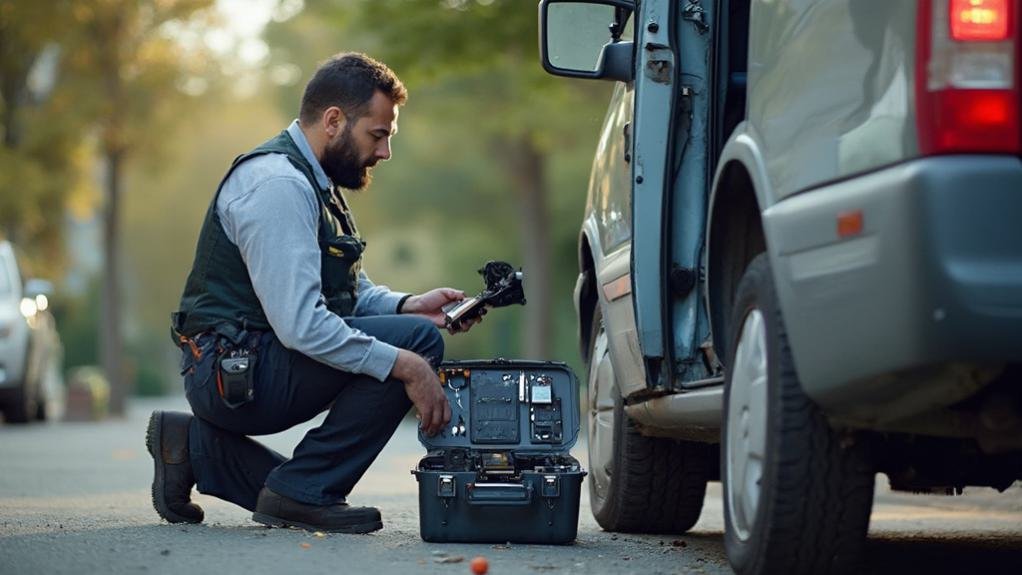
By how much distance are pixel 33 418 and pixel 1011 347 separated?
58.8ft

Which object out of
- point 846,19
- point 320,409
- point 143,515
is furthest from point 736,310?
point 143,515

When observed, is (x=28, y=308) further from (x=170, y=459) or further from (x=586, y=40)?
(x=586, y=40)

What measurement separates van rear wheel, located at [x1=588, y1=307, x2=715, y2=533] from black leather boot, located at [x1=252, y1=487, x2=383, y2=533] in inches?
37.7

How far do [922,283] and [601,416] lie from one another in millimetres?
3483

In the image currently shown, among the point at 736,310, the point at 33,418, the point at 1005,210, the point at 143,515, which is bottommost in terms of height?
the point at 33,418

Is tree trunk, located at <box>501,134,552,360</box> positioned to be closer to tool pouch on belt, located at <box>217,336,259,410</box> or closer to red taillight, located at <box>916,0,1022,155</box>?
tool pouch on belt, located at <box>217,336,259,410</box>

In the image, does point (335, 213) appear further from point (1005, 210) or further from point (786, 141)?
point (1005, 210)

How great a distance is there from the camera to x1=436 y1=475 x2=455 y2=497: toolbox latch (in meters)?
5.73

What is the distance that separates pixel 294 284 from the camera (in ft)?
19.1

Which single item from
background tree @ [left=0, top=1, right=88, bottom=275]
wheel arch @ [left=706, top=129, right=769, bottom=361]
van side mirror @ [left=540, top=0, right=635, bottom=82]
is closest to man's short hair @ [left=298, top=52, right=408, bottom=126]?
van side mirror @ [left=540, top=0, right=635, bottom=82]

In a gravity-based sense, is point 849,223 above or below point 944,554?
above

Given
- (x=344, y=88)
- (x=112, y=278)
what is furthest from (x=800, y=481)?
(x=112, y=278)

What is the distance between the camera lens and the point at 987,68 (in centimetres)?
360

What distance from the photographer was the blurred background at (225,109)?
18.6m
